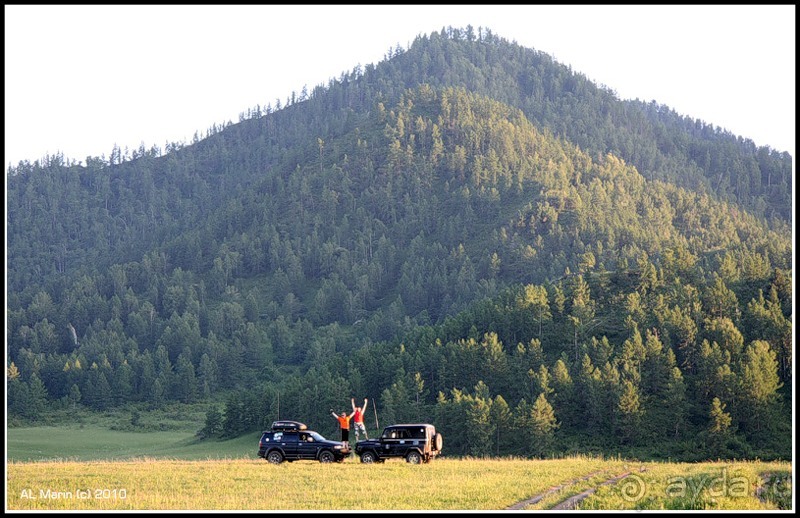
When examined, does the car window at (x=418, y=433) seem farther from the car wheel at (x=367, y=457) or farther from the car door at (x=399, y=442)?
the car wheel at (x=367, y=457)

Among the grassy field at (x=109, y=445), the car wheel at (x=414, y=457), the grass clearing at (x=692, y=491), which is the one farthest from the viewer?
the grassy field at (x=109, y=445)

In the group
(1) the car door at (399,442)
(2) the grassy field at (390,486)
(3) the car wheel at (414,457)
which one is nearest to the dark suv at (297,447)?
(2) the grassy field at (390,486)

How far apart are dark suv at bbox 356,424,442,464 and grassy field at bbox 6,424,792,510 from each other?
0.78 m

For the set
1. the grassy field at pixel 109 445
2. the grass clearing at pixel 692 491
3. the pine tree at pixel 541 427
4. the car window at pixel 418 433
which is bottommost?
the grassy field at pixel 109 445

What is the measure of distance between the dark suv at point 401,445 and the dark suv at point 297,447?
3.80ft

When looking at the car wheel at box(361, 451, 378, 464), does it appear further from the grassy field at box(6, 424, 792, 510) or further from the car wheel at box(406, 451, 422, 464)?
the car wheel at box(406, 451, 422, 464)

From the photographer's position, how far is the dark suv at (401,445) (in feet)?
175

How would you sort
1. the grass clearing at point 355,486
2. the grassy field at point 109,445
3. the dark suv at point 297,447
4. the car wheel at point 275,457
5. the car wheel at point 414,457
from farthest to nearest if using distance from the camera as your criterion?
the grassy field at point 109,445 → the car wheel at point 275,457 → the car wheel at point 414,457 → the dark suv at point 297,447 → the grass clearing at point 355,486

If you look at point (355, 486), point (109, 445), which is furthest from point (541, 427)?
point (109, 445)

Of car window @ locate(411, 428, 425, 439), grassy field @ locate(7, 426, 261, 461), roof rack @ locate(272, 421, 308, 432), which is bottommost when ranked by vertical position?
grassy field @ locate(7, 426, 261, 461)

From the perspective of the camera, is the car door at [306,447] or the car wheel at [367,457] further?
the car wheel at [367,457]

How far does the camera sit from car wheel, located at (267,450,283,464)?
175 feet

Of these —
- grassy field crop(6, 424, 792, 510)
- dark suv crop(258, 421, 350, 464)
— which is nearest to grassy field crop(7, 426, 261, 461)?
dark suv crop(258, 421, 350, 464)

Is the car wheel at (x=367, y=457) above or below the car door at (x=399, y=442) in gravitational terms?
below
